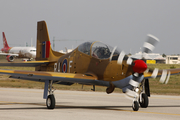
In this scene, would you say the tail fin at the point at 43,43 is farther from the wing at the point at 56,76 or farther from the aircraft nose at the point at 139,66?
the aircraft nose at the point at 139,66

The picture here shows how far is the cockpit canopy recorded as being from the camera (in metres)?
14.5

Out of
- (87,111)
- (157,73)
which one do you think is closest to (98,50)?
(87,111)

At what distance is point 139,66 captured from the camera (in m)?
12.8

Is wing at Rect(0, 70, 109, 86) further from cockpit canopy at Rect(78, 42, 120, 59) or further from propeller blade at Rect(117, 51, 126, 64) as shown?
propeller blade at Rect(117, 51, 126, 64)

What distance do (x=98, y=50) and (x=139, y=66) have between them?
2.83 metres

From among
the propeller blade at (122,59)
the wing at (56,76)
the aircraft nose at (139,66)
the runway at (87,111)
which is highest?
the propeller blade at (122,59)

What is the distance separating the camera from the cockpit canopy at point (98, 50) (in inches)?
572

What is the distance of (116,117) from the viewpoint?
1159 cm

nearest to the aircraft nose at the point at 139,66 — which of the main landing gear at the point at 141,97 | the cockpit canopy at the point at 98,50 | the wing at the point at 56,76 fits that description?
the main landing gear at the point at 141,97

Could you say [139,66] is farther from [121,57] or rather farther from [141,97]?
[141,97]

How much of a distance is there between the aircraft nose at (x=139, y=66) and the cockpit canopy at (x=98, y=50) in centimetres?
145

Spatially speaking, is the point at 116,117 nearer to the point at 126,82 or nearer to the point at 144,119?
the point at 144,119

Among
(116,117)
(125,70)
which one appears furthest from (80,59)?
(116,117)

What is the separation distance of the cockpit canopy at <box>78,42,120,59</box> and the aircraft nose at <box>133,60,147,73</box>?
1.45 m
